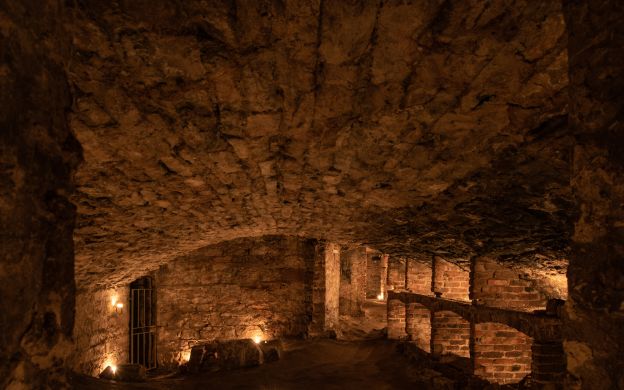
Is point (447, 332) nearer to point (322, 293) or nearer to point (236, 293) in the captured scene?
point (322, 293)

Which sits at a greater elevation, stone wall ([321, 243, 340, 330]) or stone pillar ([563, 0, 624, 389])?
stone pillar ([563, 0, 624, 389])

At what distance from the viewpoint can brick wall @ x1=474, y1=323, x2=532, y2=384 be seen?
5461mm

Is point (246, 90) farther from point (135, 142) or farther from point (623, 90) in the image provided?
point (623, 90)

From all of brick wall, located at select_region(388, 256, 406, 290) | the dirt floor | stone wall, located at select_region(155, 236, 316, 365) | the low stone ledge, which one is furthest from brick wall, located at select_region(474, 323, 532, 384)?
brick wall, located at select_region(388, 256, 406, 290)

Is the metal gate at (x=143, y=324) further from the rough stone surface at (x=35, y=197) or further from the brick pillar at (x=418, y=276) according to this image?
the rough stone surface at (x=35, y=197)

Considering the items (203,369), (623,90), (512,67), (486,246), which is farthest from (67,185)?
(203,369)

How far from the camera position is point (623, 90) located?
1.07 meters

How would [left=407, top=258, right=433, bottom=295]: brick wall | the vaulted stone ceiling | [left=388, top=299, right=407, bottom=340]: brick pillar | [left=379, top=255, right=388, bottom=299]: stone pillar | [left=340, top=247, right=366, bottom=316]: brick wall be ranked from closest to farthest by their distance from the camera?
the vaulted stone ceiling < [left=388, top=299, right=407, bottom=340]: brick pillar < [left=407, top=258, right=433, bottom=295]: brick wall < [left=340, top=247, right=366, bottom=316]: brick wall < [left=379, top=255, right=388, bottom=299]: stone pillar

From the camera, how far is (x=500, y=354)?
5.55 meters

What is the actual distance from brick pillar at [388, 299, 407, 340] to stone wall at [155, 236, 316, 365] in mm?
1998

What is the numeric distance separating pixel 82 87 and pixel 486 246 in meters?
4.94

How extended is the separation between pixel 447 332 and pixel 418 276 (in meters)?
2.07

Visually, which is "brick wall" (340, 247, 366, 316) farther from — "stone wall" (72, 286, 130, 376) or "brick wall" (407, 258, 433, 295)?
"stone wall" (72, 286, 130, 376)

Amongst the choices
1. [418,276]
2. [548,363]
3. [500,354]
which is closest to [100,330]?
[418,276]
